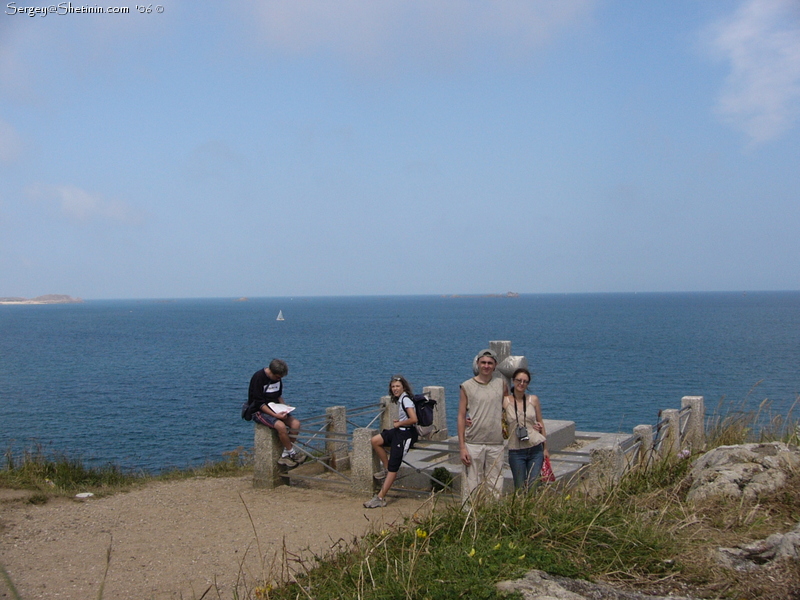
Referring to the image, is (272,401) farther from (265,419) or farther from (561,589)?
(561,589)

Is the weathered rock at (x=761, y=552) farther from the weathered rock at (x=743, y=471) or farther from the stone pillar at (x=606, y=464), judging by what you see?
the stone pillar at (x=606, y=464)

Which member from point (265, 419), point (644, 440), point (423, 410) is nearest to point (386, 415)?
point (265, 419)

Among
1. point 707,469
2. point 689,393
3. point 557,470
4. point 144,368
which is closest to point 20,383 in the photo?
point 144,368

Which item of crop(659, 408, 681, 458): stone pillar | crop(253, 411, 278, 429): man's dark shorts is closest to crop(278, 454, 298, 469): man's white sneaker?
crop(253, 411, 278, 429): man's dark shorts

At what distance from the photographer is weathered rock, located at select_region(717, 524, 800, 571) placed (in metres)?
Answer: 4.77

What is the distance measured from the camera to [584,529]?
527 centimetres

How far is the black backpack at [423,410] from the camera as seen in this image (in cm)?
862

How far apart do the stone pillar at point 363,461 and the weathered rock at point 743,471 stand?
3.94m

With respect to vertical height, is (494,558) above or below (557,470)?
above

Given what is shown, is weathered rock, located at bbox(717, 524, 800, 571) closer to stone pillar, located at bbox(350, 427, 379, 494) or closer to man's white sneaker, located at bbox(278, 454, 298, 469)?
stone pillar, located at bbox(350, 427, 379, 494)

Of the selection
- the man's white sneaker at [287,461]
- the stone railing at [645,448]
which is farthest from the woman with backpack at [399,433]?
the stone railing at [645,448]

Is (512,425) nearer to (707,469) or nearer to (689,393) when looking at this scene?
(707,469)

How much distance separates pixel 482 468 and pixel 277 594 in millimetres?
3008

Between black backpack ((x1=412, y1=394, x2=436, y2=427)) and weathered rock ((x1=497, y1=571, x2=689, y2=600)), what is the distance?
4.11 m
